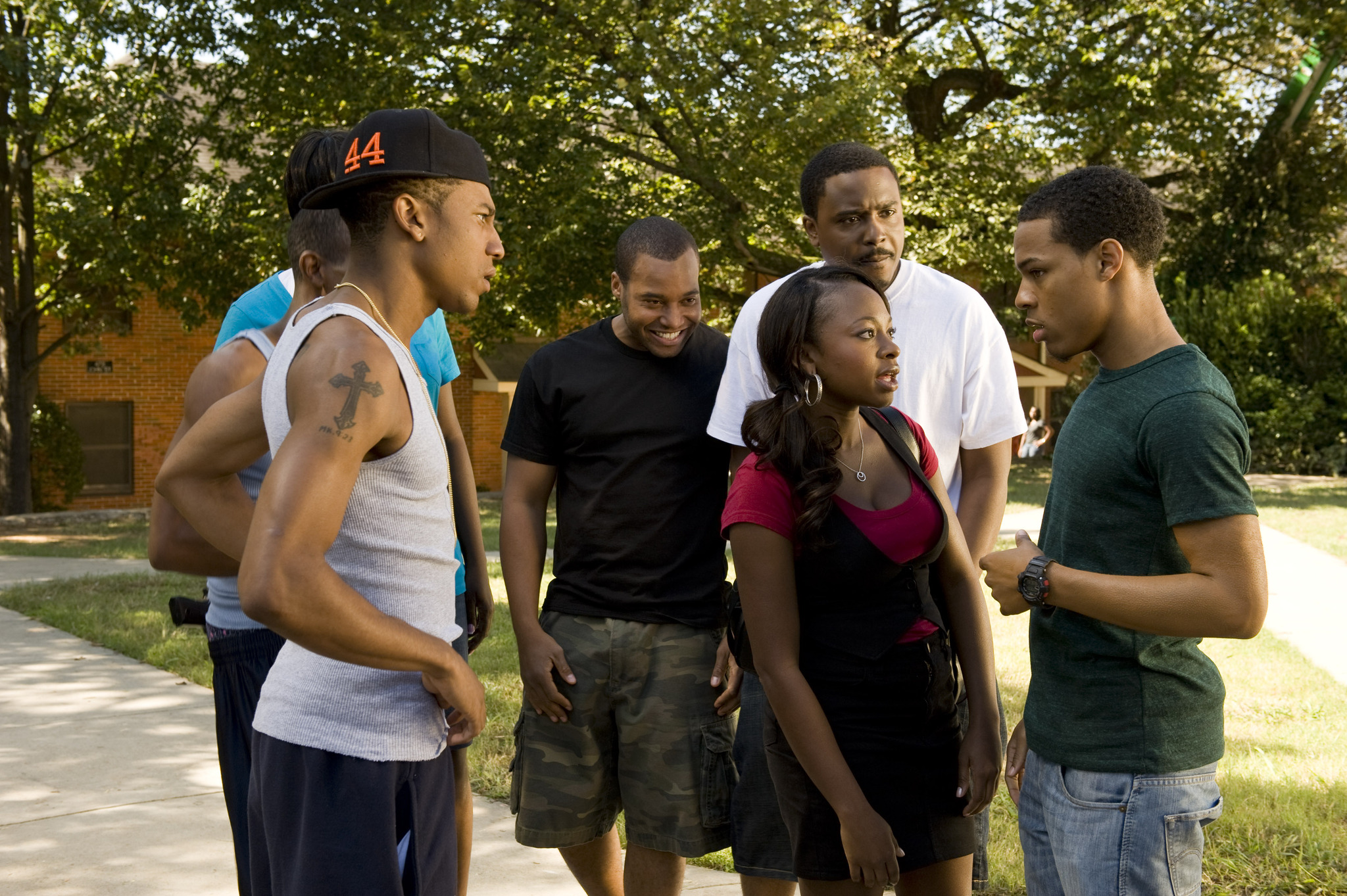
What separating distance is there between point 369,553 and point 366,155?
2.37 ft

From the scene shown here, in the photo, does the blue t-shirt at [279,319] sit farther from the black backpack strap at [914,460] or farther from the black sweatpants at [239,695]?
the black backpack strap at [914,460]

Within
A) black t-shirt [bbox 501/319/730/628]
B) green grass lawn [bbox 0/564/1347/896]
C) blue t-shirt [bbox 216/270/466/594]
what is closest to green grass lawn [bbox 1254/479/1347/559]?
green grass lawn [bbox 0/564/1347/896]

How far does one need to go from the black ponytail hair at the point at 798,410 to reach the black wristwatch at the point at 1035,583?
46cm

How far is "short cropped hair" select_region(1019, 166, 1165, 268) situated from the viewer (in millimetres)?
2342

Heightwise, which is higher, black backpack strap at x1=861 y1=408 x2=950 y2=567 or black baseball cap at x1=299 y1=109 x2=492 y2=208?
black baseball cap at x1=299 y1=109 x2=492 y2=208

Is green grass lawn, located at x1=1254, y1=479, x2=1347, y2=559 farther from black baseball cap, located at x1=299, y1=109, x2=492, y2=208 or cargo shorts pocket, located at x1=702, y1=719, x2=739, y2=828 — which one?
black baseball cap, located at x1=299, y1=109, x2=492, y2=208

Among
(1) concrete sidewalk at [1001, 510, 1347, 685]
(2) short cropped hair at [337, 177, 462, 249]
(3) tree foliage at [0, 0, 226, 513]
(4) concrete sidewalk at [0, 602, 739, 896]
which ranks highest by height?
(3) tree foliage at [0, 0, 226, 513]

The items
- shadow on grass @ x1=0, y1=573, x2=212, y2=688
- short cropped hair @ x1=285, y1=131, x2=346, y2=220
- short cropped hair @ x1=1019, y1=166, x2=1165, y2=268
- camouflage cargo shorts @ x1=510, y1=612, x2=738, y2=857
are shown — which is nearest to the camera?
short cropped hair @ x1=1019, y1=166, x2=1165, y2=268

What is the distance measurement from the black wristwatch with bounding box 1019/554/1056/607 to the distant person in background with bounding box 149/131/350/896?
1.74 meters

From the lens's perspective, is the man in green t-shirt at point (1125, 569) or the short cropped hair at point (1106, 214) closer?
the man in green t-shirt at point (1125, 569)

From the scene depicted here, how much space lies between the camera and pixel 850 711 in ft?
8.63

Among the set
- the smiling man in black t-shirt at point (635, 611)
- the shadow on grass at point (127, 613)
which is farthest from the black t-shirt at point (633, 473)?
the shadow on grass at point (127, 613)

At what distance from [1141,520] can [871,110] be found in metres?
16.6

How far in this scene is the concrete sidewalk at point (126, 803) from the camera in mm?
4207
